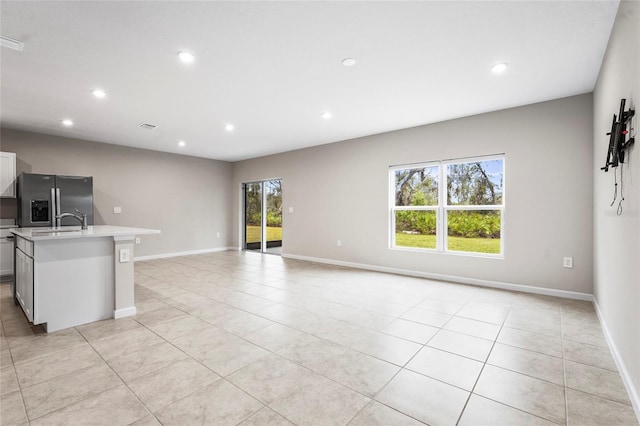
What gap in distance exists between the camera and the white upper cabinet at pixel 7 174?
494cm

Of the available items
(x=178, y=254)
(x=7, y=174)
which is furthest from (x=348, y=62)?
(x=178, y=254)

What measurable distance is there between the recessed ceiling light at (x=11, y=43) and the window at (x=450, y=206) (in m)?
4.90

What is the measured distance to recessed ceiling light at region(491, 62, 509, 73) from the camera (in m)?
3.03

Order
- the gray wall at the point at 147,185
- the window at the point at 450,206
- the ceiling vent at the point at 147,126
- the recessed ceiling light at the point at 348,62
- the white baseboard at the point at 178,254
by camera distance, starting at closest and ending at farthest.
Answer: the recessed ceiling light at the point at 348,62 → the window at the point at 450,206 → the ceiling vent at the point at 147,126 → the gray wall at the point at 147,185 → the white baseboard at the point at 178,254

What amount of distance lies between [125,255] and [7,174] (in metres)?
3.64

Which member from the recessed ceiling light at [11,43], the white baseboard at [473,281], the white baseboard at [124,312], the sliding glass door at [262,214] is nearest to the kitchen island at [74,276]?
the white baseboard at [124,312]

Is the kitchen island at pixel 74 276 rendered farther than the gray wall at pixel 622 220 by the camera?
Yes

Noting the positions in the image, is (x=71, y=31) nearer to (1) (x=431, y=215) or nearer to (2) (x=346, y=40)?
(2) (x=346, y=40)

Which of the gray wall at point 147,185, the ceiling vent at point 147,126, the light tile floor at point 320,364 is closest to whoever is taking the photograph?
the light tile floor at point 320,364

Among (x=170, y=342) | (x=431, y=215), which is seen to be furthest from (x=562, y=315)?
(x=170, y=342)

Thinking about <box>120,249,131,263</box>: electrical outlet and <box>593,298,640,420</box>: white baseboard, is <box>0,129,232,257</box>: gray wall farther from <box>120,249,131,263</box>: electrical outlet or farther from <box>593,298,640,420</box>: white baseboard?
<box>593,298,640,420</box>: white baseboard

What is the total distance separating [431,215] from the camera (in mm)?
5160

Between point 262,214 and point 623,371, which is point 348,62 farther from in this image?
point 262,214

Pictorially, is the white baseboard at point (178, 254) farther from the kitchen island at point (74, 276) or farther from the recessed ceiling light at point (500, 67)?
the recessed ceiling light at point (500, 67)
